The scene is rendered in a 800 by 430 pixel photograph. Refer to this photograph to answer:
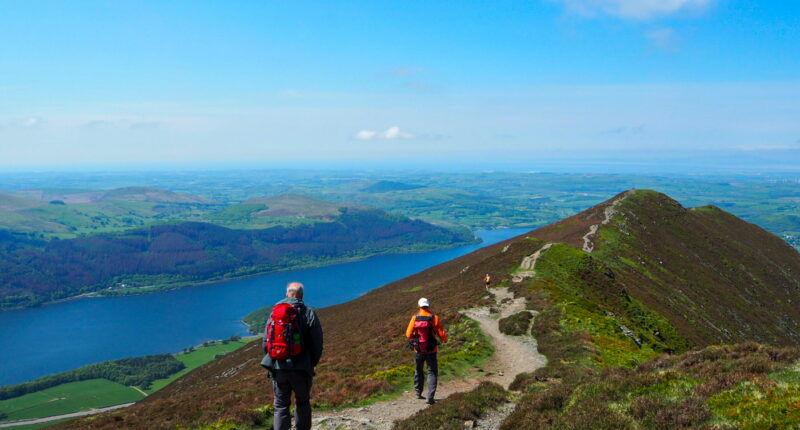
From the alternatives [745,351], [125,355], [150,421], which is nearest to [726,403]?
[745,351]

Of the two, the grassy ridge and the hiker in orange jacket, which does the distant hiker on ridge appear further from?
the grassy ridge

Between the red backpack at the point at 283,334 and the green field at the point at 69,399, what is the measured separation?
12028cm

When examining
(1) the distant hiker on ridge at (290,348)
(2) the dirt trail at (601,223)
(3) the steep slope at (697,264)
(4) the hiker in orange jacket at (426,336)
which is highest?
(1) the distant hiker on ridge at (290,348)

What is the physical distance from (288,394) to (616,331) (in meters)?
26.4

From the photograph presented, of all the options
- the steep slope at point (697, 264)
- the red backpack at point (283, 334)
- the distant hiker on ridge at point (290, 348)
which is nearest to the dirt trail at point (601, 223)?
the steep slope at point (697, 264)

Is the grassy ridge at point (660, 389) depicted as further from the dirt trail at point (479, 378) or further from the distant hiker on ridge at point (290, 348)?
the distant hiker on ridge at point (290, 348)

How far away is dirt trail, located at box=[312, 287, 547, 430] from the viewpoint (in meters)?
15.2

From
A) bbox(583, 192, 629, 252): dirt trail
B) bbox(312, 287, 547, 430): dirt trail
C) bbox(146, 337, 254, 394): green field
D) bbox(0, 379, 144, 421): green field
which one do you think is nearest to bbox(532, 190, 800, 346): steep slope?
bbox(583, 192, 629, 252): dirt trail

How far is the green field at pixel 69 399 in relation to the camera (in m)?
102

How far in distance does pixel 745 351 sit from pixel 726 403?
268 inches

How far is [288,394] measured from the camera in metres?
11.3

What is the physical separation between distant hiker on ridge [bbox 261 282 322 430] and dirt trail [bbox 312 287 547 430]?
423 centimetres

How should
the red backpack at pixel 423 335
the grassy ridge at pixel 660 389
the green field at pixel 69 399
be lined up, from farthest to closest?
1. the green field at pixel 69 399
2. the red backpack at pixel 423 335
3. the grassy ridge at pixel 660 389

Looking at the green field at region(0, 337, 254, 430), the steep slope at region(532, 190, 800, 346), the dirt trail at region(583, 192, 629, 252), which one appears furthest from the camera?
the green field at region(0, 337, 254, 430)
